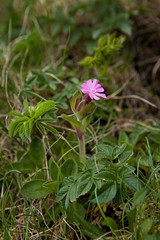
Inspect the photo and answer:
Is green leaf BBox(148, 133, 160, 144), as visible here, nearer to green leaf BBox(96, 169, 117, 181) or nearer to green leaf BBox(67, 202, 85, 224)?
green leaf BBox(96, 169, 117, 181)

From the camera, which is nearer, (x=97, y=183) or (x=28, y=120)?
(x=97, y=183)

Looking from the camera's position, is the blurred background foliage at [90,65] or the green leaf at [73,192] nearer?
the green leaf at [73,192]

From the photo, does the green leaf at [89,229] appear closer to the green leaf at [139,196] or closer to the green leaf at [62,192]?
the green leaf at [62,192]

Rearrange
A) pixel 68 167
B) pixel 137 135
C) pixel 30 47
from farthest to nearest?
pixel 30 47
pixel 137 135
pixel 68 167

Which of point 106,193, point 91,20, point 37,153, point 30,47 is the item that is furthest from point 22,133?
point 91,20

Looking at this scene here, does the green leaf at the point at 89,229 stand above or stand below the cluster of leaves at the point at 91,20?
below

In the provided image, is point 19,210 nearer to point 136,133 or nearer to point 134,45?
point 136,133

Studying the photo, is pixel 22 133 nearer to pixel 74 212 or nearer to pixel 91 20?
pixel 74 212

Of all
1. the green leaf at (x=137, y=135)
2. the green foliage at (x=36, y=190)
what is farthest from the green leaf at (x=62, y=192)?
the green leaf at (x=137, y=135)
